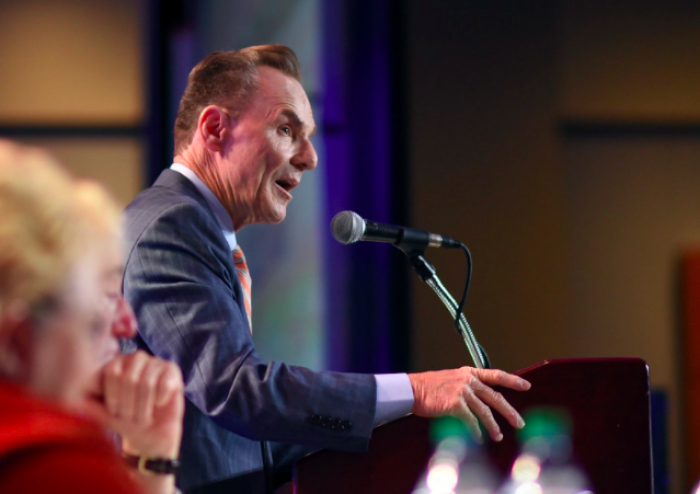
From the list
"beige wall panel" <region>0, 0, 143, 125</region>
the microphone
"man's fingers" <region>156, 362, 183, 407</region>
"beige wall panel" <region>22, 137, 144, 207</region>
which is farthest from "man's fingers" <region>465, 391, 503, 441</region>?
"beige wall panel" <region>0, 0, 143, 125</region>

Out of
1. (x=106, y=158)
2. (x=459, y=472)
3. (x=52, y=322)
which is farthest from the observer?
(x=106, y=158)

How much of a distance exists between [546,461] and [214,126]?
1067 mm

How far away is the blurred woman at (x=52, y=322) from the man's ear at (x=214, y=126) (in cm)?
110

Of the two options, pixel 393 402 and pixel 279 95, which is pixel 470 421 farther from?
pixel 279 95

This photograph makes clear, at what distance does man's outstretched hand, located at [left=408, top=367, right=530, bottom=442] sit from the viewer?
129 cm

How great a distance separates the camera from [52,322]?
2.13 feet

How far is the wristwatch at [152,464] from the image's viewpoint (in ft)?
2.77

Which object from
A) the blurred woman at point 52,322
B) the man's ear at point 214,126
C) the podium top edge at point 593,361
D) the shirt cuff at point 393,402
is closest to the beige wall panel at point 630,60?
the man's ear at point 214,126

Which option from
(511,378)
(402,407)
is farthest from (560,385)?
(402,407)

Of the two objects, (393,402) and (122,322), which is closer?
(122,322)

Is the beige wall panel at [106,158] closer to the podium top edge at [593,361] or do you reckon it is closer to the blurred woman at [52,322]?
the podium top edge at [593,361]

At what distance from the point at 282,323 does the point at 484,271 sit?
1.02 meters

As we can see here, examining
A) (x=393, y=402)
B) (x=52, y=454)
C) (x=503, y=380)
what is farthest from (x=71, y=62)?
(x=52, y=454)

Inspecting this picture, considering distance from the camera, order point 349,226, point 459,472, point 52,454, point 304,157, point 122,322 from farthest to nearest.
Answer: point 304,157 → point 349,226 → point 459,472 → point 122,322 → point 52,454
